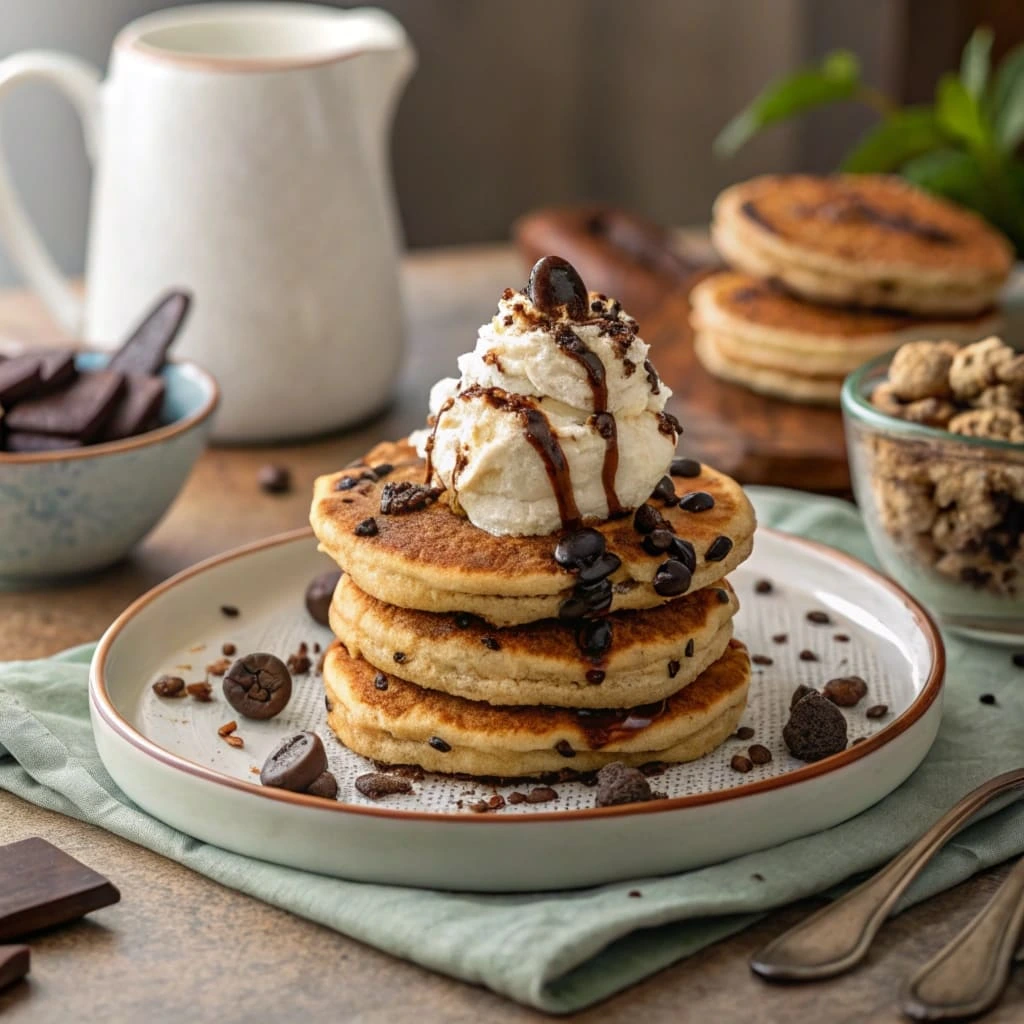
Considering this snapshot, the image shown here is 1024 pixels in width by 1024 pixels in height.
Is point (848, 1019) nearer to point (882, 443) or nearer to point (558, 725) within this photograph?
point (558, 725)

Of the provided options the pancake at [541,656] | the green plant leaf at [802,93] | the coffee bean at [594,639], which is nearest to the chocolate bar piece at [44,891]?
the pancake at [541,656]

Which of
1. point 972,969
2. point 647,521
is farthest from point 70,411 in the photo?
point 972,969

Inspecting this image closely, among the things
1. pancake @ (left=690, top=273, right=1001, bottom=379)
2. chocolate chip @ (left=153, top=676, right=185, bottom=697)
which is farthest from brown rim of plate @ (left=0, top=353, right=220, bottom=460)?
pancake @ (left=690, top=273, right=1001, bottom=379)

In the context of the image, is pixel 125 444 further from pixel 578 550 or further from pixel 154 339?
pixel 578 550

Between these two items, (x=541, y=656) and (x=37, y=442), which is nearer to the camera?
(x=541, y=656)

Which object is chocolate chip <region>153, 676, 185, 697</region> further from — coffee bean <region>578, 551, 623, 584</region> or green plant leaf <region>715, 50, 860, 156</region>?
green plant leaf <region>715, 50, 860, 156</region>

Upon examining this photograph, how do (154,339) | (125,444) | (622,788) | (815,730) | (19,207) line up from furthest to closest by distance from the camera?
(19,207) → (154,339) → (125,444) → (815,730) → (622,788)
